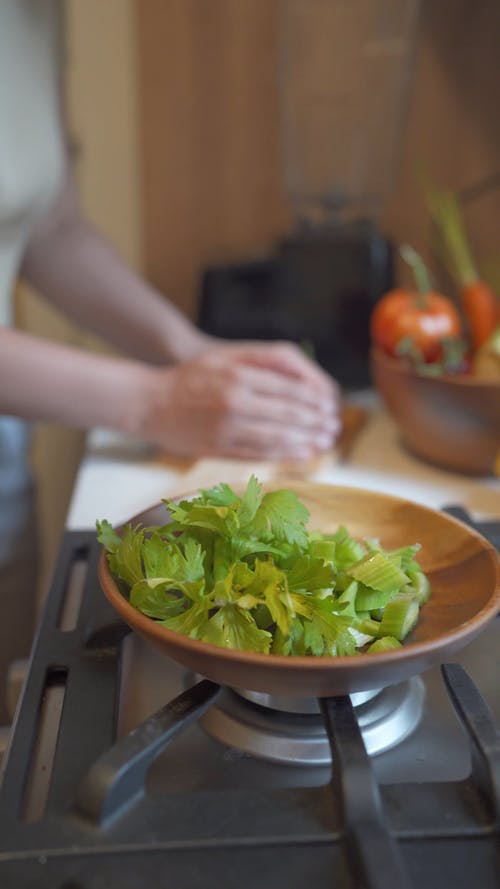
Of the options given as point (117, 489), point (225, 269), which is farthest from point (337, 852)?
point (225, 269)

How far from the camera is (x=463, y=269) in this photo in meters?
1.19

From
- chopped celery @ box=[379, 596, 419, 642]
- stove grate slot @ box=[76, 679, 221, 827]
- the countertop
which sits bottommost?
the countertop

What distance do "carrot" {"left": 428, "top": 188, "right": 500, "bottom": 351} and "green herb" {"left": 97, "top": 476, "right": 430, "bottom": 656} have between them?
25.1 inches

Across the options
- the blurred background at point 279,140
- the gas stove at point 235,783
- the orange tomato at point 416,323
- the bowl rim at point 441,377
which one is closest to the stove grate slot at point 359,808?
the gas stove at point 235,783

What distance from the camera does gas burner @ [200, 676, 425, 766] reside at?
0.50 metres

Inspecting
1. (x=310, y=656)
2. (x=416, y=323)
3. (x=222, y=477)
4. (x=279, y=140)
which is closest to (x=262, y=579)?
(x=310, y=656)

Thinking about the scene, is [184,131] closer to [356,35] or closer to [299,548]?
[356,35]

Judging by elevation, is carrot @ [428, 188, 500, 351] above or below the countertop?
above

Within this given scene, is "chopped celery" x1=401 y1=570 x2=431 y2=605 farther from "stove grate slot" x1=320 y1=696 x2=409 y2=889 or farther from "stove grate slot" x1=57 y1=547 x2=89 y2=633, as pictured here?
"stove grate slot" x1=57 y1=547 x2=89 y2=633

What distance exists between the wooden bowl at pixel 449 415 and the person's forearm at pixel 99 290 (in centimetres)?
29

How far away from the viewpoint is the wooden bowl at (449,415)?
93 centimetres

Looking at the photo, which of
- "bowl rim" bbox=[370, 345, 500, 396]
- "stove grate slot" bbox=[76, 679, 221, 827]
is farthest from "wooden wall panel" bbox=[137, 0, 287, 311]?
"stove grate slot" bbox=[76, 679, 221, 827]

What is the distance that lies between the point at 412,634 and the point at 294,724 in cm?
9

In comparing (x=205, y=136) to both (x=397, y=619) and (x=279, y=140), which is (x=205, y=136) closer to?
(x=279, y=140)
